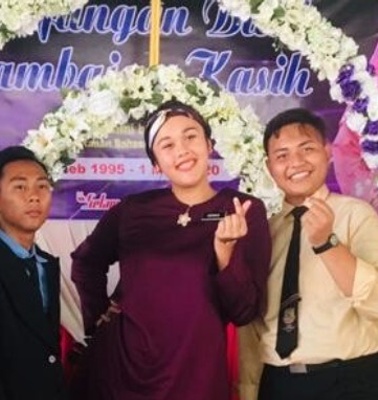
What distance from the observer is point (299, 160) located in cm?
212

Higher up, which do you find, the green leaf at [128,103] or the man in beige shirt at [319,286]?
the green leaf at [128,103]

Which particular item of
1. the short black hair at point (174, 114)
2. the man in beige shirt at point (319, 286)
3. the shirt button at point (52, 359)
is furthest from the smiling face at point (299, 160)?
the shirt button at point (52, 359)

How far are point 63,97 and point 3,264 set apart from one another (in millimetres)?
656

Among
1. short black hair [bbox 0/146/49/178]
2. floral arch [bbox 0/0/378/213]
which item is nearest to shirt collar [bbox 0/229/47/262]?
short black hair [bbox 0/146/49/178]

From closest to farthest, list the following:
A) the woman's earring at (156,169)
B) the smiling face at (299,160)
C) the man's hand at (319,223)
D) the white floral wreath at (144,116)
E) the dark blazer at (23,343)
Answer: the man's hand at (319,223) → the dark blazer at (23,343) → the smiling face at (299,160) → the woman's earring at (156,169) → the white floral wreath at (144,116)

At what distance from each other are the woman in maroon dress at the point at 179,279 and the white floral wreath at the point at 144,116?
20 centimetres

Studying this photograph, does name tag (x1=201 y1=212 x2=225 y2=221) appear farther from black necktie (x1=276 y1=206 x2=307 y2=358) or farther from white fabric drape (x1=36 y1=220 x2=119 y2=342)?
white fabric drape (x1=36 y1=220 x2=119 y2=342)

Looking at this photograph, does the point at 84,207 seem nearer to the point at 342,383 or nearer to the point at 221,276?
the point at 221,276

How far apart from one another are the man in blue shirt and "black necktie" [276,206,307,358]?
1.99ft

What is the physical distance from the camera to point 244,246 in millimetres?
2064

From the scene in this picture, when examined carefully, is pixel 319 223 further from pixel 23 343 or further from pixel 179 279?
pixel 23 343

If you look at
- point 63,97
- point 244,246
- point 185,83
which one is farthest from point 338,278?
point 63,97

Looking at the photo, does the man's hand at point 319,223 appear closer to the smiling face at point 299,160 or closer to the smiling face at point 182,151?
the smiling face at point 299,160

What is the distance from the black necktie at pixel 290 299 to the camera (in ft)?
6.80
